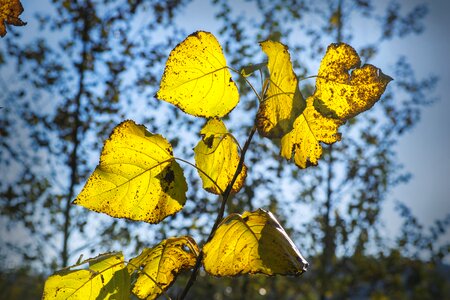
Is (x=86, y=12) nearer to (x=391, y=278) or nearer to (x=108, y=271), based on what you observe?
(x=108, y=271)

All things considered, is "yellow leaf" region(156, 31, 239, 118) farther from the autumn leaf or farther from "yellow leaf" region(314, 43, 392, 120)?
the autumn leaf

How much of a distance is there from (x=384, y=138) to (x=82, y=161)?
4.50 m

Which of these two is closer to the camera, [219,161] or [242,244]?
[242,244]

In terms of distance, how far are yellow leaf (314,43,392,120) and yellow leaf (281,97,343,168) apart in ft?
0.09

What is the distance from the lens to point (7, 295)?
1516cm

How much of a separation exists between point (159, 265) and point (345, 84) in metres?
0.42

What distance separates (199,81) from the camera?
2.50 ft

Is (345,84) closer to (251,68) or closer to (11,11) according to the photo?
(251,68)

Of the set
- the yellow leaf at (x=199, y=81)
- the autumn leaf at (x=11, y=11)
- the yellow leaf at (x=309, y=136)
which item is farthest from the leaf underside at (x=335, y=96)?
the autumn leaf at (x=11, y=11)

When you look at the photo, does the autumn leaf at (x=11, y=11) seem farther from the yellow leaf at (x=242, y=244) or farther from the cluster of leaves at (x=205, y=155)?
the yellow leaf at (x=242, y=244)

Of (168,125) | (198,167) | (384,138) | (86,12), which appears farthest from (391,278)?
(198,167)

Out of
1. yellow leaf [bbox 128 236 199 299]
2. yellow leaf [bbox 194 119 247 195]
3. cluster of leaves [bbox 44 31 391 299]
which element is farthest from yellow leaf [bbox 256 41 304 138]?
yellow leaf [bbox 128 236 199 299]

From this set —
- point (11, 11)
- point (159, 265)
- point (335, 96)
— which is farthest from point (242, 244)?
point (11, 11)

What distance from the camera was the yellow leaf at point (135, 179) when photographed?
75cm
